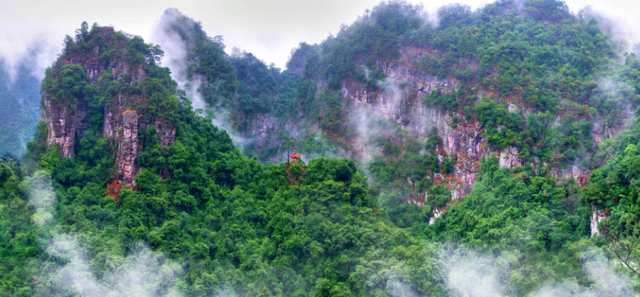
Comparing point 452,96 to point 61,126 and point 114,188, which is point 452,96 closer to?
point 114,188

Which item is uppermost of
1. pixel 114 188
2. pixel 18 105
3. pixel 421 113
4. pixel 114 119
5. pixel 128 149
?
pixel 18 105

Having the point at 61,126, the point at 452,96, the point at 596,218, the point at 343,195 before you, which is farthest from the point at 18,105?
the point at 596,218

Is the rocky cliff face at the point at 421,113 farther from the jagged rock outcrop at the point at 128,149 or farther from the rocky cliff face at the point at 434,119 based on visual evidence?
the jagged rock outcrop at the point at 128,149

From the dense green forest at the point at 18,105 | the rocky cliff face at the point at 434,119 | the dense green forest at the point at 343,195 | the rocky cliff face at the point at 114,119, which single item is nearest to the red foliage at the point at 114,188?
the dense green forest at the point at 343,195

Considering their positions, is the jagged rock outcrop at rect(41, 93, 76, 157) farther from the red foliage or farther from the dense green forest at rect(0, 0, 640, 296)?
the red foliage

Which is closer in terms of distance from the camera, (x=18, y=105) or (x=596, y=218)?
(x=596, y=218)

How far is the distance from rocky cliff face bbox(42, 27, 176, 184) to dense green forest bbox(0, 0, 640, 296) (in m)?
0.13

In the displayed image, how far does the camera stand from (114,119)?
31.8 meters

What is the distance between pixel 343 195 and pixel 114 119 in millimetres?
14614

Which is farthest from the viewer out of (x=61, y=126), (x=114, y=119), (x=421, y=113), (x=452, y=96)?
(x=421, y=113)

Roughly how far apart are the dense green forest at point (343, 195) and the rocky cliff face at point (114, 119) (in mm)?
127

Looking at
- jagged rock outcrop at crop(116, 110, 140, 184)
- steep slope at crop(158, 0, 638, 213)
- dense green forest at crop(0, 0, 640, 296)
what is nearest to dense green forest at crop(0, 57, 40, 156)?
dense green forest at crop(0, 0, 640, 296)

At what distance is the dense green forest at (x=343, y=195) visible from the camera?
25.9m

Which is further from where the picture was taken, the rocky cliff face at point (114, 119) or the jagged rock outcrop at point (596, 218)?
the rocky cliff face at point (114, 119)
